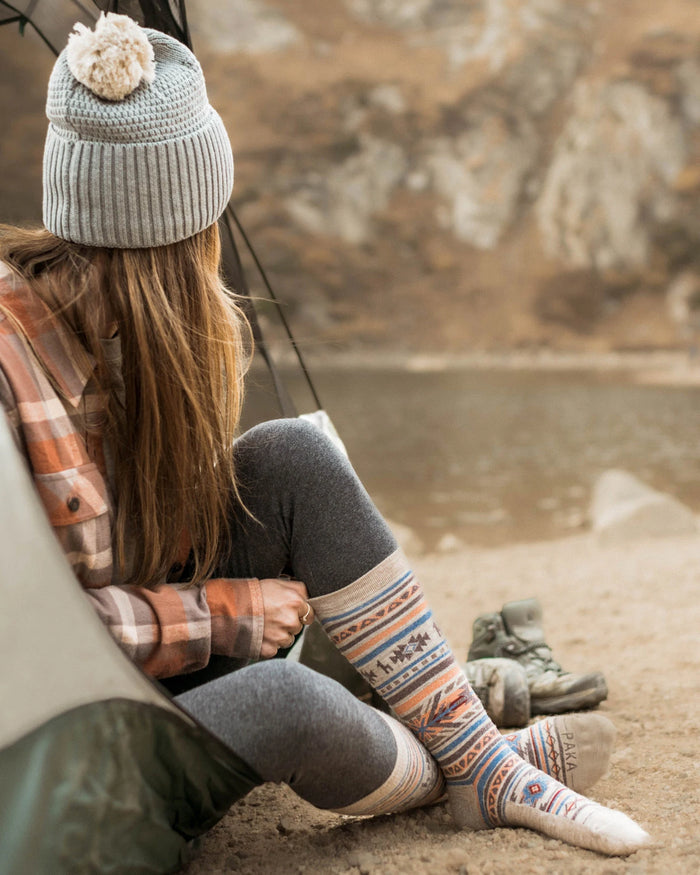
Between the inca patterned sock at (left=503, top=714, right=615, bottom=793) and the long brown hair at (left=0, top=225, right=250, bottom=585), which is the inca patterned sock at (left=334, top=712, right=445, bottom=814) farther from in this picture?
the long brown hair at (left=0, top=225, right=250, bottom=585)

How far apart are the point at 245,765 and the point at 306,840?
0.24 m

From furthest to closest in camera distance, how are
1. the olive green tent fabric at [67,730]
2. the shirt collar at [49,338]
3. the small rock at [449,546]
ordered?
1. the small rock at [449,546]
2. the shirt collar at [49,338]
3. the olive green tent fabric at [67,730]

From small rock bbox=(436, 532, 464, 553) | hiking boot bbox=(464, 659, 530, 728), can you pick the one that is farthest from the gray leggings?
small rock bbox=(436, 532, 464, 553)

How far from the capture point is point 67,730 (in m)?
0.69

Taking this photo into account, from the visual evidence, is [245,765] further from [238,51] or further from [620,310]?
[238,51]

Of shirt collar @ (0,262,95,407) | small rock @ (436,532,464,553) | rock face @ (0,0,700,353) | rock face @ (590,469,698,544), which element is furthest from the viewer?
rock face @ (0,0,700,353)

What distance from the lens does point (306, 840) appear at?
93 centimetres

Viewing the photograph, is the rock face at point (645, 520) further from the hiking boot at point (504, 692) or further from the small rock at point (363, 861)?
the small rock at point (363, 861)

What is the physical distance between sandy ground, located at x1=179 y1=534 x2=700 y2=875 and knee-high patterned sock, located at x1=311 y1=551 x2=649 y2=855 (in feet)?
0.10

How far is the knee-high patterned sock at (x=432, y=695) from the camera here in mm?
874

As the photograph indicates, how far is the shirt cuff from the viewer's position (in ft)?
2.80

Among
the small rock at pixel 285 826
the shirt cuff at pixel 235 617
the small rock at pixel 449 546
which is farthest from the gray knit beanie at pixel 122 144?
the small rock at pixel 449 546

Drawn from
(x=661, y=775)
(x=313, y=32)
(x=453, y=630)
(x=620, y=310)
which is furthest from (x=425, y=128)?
(x=661, y=775)

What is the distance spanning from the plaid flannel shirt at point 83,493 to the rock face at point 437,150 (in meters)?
9.31
